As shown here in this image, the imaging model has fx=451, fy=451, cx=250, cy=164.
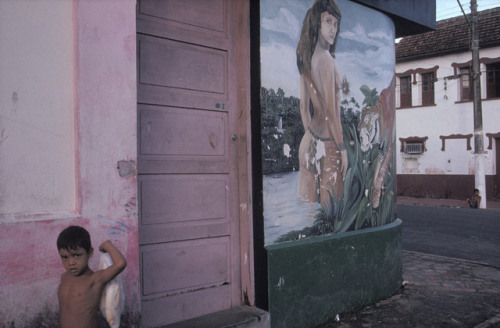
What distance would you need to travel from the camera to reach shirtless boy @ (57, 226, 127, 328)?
2225mm

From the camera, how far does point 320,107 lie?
4.64 meters

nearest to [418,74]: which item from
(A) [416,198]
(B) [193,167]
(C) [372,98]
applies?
(A) [416,198]

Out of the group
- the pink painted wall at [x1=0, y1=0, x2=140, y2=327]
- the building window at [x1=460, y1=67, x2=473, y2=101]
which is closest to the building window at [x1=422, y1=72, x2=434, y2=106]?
the building window at [x1=460, y1=67, x2=473, y2=101]

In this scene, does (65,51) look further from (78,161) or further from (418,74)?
(418,74)

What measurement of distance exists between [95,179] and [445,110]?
19.9m

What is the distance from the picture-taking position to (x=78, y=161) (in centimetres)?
282

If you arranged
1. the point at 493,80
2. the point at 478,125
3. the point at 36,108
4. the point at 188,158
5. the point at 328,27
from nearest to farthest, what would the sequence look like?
1. the point at 36,108
2. the point at 188,158
3. the point at 328,27
4. the point at 478,125
5. the point at 493,80

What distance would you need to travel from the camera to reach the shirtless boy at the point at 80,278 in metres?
2.22

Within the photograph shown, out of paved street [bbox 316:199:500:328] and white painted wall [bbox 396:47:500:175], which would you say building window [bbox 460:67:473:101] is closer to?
white painted wall [bbox 396:47:500:175]

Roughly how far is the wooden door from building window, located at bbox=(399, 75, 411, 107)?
19074 millimetres

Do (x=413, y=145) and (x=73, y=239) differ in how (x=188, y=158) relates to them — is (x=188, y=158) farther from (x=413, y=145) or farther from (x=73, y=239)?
(x=413, y=145)

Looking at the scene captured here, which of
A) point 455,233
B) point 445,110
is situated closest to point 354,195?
point 455,233

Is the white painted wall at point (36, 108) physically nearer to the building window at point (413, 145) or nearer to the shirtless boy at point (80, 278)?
the shirtless boy at point (80, 278)

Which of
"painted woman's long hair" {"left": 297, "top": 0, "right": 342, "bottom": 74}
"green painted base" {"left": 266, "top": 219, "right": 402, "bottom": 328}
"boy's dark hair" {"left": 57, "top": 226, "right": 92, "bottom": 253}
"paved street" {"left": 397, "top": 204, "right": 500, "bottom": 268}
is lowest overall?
"paved street" {"left": 397, "top": 204, "right": 500, "bottom": 268}
